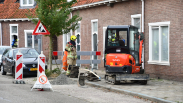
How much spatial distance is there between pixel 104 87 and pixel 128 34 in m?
2.36

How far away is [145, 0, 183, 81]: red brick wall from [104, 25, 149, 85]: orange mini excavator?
2.16 metres

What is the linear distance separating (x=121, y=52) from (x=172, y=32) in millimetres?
3115

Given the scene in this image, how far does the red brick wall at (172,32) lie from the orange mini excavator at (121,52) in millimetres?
2158

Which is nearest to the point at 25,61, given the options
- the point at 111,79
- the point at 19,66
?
the point at 19,66

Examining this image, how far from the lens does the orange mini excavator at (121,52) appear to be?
1298 cm

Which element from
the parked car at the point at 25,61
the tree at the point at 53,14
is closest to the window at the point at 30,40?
the parked car at the point at 25,61

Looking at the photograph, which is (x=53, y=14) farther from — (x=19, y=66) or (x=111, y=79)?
(x=111, y=79)

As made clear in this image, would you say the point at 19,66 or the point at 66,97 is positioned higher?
the point at 19,66

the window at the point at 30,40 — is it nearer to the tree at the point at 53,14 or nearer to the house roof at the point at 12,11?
the house roof at the point at 12,11

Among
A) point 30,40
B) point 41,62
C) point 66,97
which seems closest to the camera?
point 66,97

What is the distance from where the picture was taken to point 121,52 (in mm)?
13188

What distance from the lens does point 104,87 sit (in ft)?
41.0

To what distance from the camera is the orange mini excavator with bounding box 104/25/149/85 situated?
13.0 metres

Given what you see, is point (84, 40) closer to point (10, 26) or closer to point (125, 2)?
point (125, 2)
